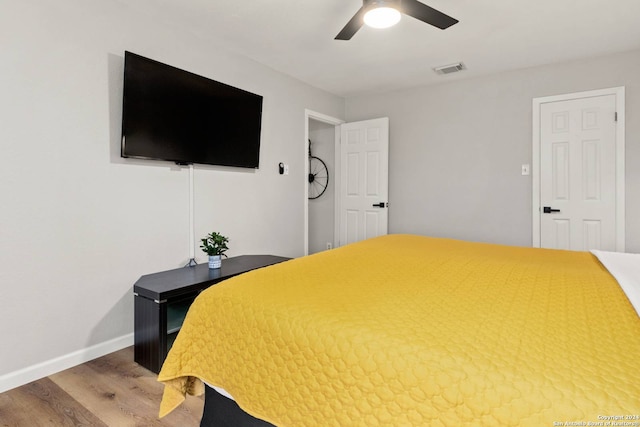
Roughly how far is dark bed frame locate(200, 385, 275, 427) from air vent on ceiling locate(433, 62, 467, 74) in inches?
137

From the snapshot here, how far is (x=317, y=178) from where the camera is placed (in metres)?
5.06

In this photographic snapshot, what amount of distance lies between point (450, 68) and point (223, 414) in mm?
3572

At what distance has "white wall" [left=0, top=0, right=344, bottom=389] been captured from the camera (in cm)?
198

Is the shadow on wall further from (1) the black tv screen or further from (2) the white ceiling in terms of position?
(2) the white ceiling

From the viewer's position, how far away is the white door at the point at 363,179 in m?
4.30

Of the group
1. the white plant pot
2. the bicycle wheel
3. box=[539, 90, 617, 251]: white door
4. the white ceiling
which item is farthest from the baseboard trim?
box=[539, 90, 617, 251]: white door

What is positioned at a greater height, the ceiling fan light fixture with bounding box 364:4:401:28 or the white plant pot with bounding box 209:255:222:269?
the ceiling fan light fixture with bounding box 364:4:401:28

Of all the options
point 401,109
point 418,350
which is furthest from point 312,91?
point 418,350

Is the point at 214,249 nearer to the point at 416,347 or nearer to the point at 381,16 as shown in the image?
the point at 381,16

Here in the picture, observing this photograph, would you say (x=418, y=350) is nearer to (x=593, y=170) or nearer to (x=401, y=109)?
(x=593, y=170)

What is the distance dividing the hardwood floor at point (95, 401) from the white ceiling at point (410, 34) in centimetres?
242

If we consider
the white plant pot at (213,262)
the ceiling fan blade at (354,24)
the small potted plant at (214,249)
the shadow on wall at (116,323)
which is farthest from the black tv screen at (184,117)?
the ceiling fan blade at (354,24)

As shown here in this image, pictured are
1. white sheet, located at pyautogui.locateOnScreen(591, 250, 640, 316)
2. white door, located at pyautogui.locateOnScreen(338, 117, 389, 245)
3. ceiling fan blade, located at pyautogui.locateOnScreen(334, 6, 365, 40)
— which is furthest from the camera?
white door, located at pyautogui.locateOnScreen(338, 117, 389, 245)

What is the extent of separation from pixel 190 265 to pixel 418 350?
93.6 inches
